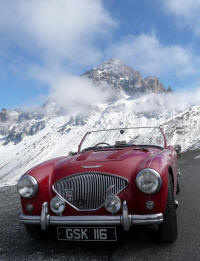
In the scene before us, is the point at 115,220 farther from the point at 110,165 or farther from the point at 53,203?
the point at 53,203

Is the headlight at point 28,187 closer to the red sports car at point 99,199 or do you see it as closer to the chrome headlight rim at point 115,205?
the red sports car at point 99,199

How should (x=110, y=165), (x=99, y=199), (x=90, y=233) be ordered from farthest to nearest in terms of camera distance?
(x=110, y=165), (x=99, y=199), (x=90, y=233)

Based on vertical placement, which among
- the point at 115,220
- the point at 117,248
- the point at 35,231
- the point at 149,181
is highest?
the point at 149,181

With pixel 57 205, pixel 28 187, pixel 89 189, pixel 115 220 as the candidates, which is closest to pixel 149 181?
pixel 115 220

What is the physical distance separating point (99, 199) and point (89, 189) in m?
0.18

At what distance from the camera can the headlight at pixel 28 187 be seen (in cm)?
335

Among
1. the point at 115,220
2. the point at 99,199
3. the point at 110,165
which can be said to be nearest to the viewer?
the point at 115,220

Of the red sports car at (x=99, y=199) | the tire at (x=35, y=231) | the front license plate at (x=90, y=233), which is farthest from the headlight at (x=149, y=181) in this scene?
the tire at (x=35, y=231)

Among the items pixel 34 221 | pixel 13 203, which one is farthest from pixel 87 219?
pixel 13 203

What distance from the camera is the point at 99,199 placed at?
3.15 metres

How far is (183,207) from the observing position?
493 cm

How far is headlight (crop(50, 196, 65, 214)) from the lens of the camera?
3197 mm

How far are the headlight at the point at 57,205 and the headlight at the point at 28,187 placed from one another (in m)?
0.32

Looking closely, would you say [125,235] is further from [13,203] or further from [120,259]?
[13,203]
